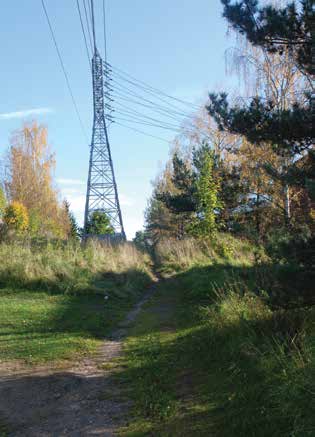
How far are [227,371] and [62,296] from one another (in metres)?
7.09

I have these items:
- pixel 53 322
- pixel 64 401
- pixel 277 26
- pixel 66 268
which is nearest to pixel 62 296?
pixel 66 268

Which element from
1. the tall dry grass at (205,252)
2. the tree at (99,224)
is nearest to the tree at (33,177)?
the tree at (99,224)

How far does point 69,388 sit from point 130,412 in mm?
1048

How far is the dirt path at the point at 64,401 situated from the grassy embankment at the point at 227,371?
0.22 meters

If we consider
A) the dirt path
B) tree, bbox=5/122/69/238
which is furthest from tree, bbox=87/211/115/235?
the dirt path

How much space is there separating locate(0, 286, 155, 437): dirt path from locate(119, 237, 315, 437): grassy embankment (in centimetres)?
22

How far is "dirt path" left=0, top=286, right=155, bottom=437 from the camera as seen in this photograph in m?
3.82

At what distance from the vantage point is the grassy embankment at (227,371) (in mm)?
3287

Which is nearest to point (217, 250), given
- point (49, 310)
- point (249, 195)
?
point (249, 195)

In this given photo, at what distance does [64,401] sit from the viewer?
4.46 meters

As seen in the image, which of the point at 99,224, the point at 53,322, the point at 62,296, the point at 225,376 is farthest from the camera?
the point at 99,224

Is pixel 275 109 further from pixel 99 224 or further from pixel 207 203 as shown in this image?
pixel 99 224

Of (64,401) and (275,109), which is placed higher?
(275,109)

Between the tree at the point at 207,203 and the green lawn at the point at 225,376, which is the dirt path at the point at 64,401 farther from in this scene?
the tree at the point at 207,203
